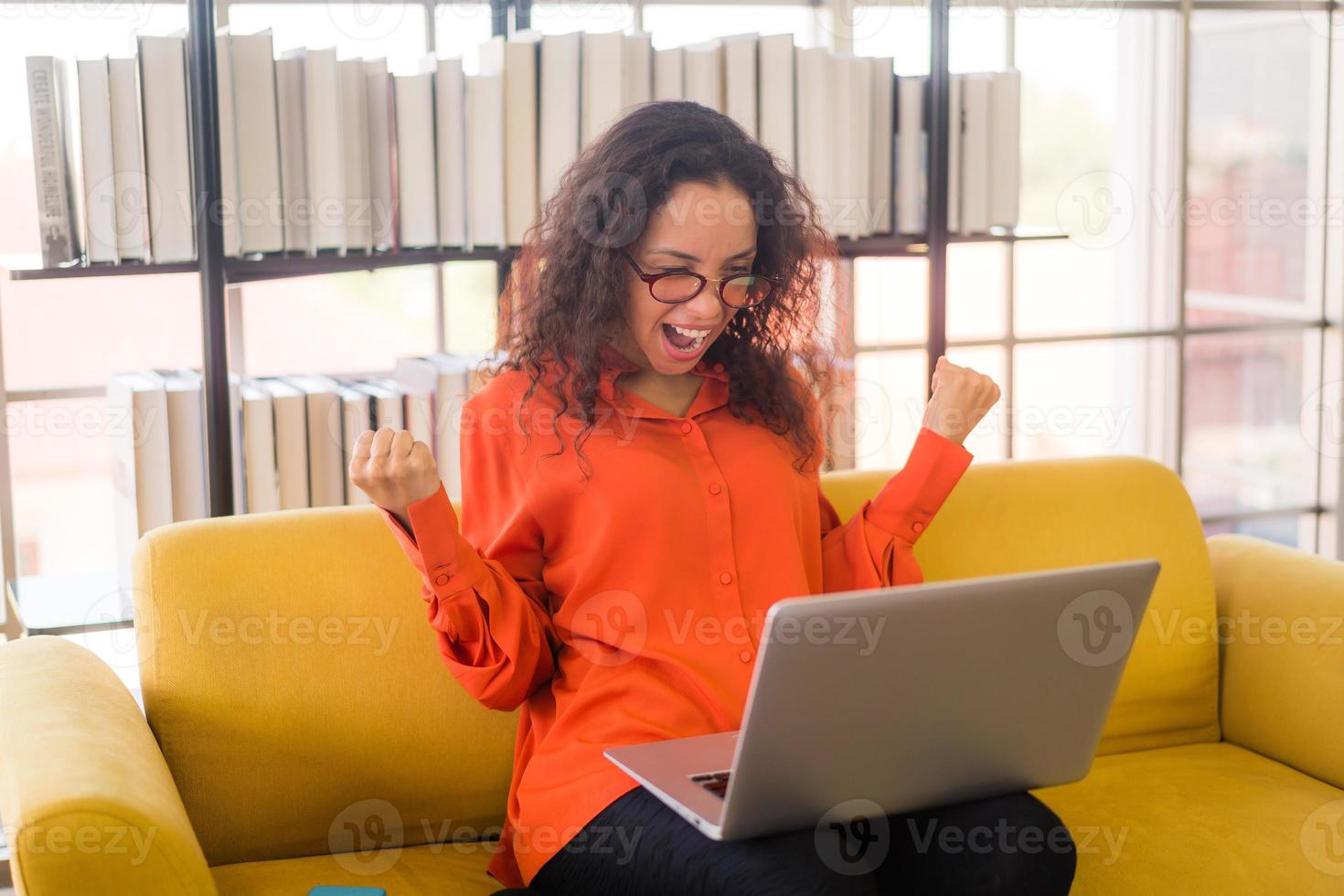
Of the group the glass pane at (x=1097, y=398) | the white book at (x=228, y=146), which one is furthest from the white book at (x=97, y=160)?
the glass pane at (x=1097, y=398)

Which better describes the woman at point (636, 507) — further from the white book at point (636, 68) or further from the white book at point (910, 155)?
the white book at point (910, 155)

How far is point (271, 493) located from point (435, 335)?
0.65 metres

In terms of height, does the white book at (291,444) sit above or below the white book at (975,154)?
below

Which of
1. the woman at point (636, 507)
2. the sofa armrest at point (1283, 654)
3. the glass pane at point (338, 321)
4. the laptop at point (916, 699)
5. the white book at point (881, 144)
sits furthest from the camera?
the glass pane at point (338, 321)

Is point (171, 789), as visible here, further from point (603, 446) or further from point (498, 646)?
point (603, 446)

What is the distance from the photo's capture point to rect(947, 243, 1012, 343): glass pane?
3.29 meters

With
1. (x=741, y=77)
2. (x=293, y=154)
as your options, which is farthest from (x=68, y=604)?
(x=741, y=77)

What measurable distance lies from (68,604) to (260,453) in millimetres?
404

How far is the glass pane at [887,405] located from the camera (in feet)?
9.98

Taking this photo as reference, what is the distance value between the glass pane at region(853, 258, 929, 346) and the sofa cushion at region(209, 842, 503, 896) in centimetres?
167

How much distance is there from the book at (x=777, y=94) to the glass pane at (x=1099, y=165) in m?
1.00

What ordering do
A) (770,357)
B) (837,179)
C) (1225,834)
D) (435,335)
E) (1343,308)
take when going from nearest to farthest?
(1225,834) < (770,357) < (837,179) < (435,335) < (1343,308)

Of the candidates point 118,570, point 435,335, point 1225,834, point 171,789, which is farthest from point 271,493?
point 1225,834

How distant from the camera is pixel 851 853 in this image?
1381mm
